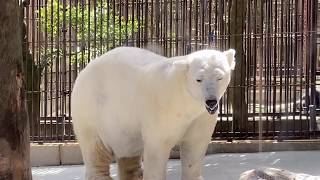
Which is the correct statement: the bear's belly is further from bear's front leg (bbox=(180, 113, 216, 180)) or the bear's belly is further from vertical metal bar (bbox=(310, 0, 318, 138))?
vertical metal bar (bbox=(310, 0, 318, 138))

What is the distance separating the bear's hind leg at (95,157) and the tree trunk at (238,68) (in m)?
3.64

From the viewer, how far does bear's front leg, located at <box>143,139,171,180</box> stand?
17.3 feet

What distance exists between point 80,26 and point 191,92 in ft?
16.3

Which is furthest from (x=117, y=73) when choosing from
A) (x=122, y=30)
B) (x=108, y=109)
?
(x=122, y=30)

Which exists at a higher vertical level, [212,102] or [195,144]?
[212,102]

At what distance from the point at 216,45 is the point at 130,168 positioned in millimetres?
3689

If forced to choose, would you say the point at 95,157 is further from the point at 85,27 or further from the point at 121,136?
the point at 85,27

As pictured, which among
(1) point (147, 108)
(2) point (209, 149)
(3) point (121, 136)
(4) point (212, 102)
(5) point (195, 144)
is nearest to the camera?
(4) point (212, 102)

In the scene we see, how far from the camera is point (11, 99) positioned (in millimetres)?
5094

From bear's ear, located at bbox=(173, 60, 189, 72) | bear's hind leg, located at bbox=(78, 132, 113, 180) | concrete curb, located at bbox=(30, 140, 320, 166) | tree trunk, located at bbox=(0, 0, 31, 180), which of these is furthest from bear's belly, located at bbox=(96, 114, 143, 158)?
concrete curb, located at bbox=(30, 140, 320, 166)

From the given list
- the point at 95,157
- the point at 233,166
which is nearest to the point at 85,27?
the point at 233,166

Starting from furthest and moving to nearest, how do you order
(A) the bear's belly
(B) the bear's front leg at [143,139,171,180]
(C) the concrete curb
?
1. (C) the concrete curb
2. (A) the bear's belly
3. (B) the bear's front leg at [143,139,171,180]

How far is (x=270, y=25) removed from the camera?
30.9 ft

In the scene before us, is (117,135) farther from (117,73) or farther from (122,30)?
(122,30)
